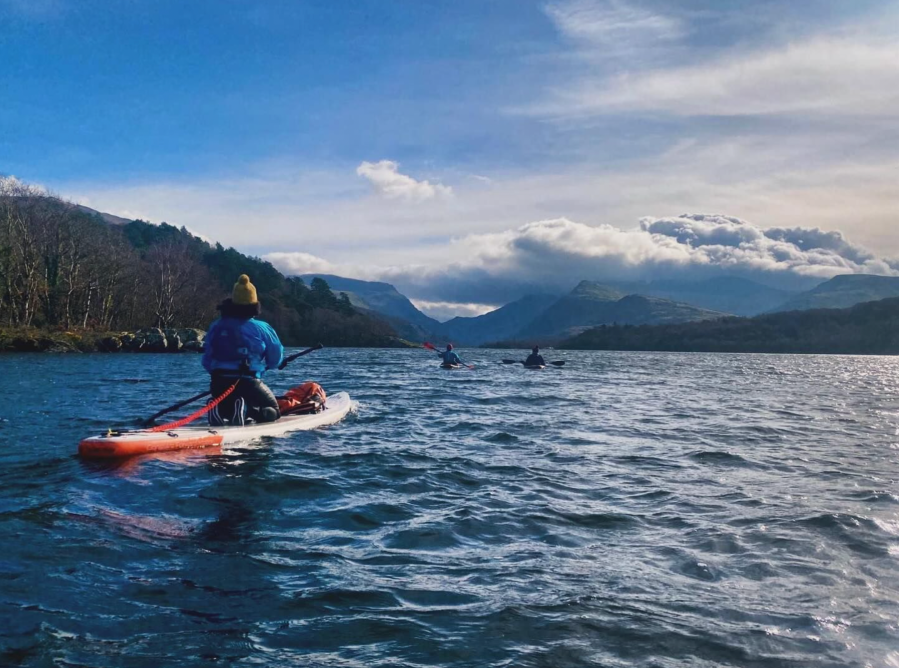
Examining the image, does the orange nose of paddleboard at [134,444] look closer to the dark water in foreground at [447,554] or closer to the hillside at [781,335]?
the dark water in foreground at [447,554]

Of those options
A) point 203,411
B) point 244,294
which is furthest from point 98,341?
point 244,294

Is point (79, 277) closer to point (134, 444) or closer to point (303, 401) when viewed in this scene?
point (303, 401)

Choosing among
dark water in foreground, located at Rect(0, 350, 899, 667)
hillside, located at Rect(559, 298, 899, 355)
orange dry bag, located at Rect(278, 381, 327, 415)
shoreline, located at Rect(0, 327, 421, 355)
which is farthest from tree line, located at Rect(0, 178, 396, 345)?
hillside, located at Rect(559, 298, 899, 355)

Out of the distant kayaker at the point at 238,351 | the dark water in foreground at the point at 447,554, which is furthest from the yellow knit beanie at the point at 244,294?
the dark water in foreground at the point at 447,554

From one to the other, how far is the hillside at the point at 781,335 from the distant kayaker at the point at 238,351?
564 ft

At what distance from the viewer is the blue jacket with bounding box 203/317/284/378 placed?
→ 44.0ft

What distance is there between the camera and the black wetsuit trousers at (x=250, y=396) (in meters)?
14.0

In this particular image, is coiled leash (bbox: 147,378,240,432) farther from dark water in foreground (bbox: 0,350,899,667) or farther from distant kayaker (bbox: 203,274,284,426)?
dark water in foreground (bbox: 0,350,899,667)

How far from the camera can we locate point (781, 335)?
177 m

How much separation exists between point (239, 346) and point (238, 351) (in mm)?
115

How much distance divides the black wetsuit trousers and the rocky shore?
52.3 m

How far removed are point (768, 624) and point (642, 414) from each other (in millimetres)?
17623

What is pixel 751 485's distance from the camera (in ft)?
37.4

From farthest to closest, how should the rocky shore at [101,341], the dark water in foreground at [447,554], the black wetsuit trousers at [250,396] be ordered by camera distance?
the rocky shore at [101,341] < the black wetsuit trousers at [250,396] < the dark water in foreground at [447,554]
